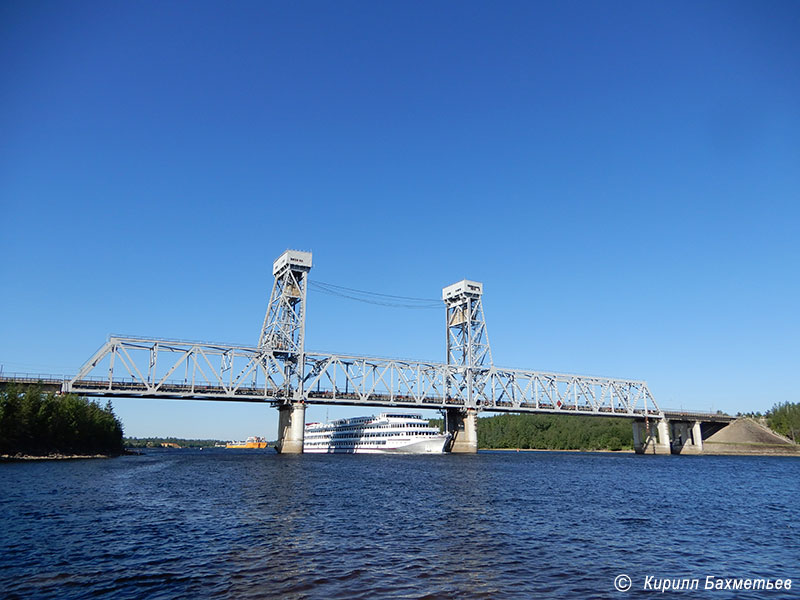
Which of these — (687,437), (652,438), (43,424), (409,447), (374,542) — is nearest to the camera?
(374,542)

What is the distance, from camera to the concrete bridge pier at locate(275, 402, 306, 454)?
305ft

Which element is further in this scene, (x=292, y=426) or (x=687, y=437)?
(x=687, y=437)

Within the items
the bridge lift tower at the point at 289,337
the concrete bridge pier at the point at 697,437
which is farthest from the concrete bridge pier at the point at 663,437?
the bridge lift tower at the point at 289,337

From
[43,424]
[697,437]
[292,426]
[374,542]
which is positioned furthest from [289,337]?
[697,437]

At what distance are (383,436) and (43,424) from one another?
65958 millimetres

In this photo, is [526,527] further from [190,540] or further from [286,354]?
[286,354]

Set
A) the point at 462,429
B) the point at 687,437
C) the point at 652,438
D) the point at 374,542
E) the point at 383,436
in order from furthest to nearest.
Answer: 1. the point at 652,438
2. the point at 687,437
3. the point at 383,436
4. the point at 462,429
5. the point at 374,542

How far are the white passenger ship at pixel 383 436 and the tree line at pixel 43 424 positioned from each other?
55.0 m

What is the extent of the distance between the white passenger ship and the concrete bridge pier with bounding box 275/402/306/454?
2605 centimetres

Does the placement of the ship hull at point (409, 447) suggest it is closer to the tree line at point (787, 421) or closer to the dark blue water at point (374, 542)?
the dark blue water at point (374, 542)

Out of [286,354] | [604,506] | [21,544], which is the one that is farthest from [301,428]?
[21,544]

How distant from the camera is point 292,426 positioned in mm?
93312

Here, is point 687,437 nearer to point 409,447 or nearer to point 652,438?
point 652,438

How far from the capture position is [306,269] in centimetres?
10012
